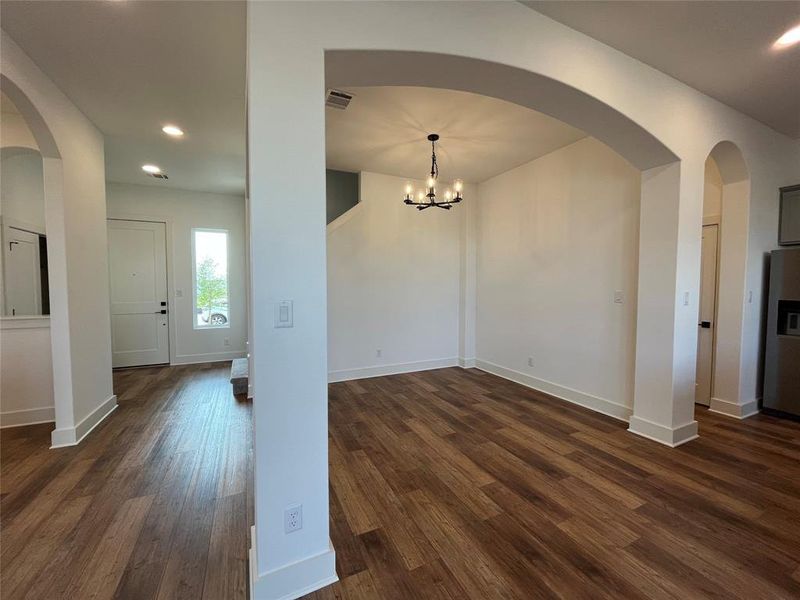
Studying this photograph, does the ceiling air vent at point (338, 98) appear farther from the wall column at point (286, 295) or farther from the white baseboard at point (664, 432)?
the white baseboard at point (664, 432)

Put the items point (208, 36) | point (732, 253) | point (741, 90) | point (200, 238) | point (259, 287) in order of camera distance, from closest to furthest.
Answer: point (259, 287)
point (208, 36)
point (741, 90)
point (732, 253)
point (200, 238)

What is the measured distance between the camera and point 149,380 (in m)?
4.82

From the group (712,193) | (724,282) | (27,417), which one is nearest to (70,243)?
(27,417)

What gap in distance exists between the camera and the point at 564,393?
13.1 feet

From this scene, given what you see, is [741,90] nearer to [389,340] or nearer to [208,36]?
[208,36]

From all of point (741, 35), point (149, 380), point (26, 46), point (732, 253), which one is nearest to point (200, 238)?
point (149, 380)

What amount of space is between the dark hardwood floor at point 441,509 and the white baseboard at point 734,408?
0.47 feet

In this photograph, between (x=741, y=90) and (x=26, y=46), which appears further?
(x=741, y=90)

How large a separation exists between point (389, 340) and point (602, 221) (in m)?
3.10

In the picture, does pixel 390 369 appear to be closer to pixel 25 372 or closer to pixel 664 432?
pixel 664 432

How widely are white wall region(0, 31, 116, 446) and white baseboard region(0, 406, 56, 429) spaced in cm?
48

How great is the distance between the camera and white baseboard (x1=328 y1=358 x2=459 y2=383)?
15.5 feet

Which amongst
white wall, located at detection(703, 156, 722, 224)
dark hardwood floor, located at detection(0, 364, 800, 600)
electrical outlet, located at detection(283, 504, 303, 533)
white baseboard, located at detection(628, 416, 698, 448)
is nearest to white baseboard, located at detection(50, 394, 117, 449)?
dark hardwood floor, located at detection(0, 364, 800, 600)

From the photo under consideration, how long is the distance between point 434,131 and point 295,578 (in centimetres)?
364
